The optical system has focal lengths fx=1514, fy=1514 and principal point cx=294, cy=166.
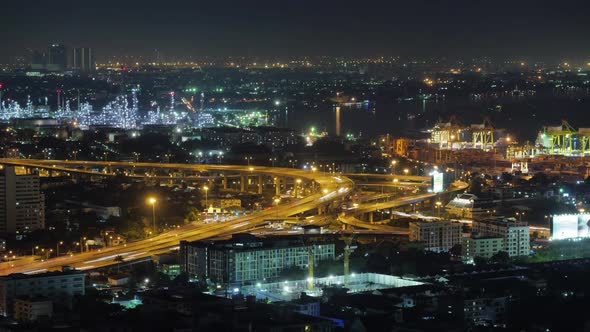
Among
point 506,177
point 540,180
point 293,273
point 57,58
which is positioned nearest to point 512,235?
point 293,273

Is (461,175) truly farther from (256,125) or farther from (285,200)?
(256,125)

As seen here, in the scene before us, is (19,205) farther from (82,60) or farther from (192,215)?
(82,60)

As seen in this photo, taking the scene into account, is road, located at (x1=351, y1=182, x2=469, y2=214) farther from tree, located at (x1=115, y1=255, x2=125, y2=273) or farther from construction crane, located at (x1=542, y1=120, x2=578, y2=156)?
construction crane, located at (x1=542, y1=120, x2=578, y2=156)

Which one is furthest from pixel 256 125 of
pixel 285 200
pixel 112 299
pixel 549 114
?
pixel 112 299

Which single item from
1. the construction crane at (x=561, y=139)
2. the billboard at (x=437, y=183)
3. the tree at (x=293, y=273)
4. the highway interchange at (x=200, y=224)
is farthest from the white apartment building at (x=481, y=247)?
the construction crane at (x=561, y=139)

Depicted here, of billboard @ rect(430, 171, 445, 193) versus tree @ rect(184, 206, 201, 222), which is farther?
A: billboard @ rect(430, 171, 445, 193)

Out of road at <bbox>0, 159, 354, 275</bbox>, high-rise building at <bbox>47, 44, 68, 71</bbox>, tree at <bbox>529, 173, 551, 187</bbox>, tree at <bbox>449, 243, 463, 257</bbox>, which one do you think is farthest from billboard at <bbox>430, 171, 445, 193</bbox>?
high-rise building at <bbox>47, 44, 68, 71</bbox>
